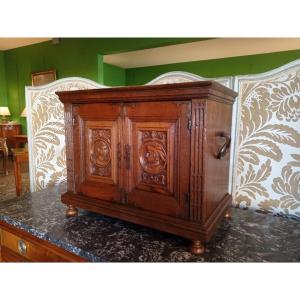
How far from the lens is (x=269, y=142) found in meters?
0.92

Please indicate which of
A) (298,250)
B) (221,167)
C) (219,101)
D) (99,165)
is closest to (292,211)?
(298,250)

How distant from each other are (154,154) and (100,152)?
0.67ft

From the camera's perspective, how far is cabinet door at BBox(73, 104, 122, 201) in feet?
Answer: 2.47

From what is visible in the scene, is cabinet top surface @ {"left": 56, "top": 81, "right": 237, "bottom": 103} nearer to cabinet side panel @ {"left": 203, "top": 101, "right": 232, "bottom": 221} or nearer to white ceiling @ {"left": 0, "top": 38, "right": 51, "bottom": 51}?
cabinet side panel @ {"left": 203, "top": 101, "right": 232, "bottom": 221}

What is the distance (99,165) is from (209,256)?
1.40 ft

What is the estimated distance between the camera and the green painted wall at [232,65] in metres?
3.88

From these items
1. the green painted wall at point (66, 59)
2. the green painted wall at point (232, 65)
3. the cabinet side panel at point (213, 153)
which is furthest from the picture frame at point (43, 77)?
the cabinet side panel at point (213, 153)

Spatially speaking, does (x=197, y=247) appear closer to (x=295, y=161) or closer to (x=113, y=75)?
(x=295, y=161)

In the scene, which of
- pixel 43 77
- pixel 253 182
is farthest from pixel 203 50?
pixel 253 182

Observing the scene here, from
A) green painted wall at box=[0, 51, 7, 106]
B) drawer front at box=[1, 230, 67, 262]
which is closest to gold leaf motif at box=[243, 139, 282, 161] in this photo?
drawer front at box=[1, 230, 67, 262]

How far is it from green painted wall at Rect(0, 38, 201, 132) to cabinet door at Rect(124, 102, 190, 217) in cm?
194

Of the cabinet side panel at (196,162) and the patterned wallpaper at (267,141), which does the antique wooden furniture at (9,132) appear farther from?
the cabinet side panel at (196,162)

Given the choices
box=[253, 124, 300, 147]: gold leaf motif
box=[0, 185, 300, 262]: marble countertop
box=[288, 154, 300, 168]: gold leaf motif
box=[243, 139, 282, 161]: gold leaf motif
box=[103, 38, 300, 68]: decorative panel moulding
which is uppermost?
box=[103, 38, 300, 68]: decorative panel moulding

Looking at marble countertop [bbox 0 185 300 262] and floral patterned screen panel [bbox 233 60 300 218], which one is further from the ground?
floral patterned screen panel [bbox 233 60 300 218]
